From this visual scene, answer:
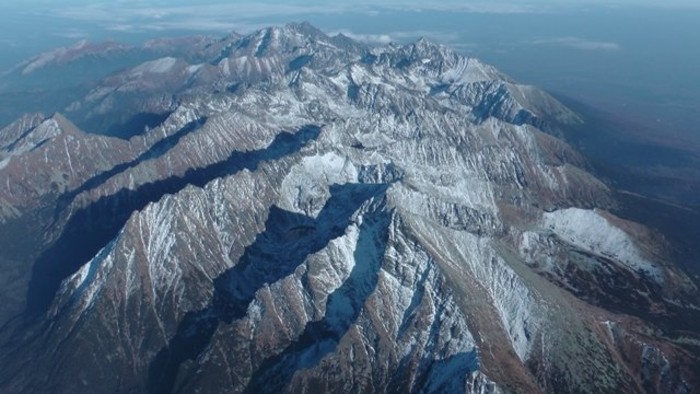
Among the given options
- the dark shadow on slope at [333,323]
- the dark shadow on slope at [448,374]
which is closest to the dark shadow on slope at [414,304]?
the dark shadow on slope at [448,374]

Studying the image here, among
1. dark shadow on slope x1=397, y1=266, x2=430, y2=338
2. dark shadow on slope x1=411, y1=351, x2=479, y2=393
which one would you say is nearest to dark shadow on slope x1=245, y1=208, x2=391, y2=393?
Result: dark shadow on slope x1=397, y1=266, x2=430, y2=338

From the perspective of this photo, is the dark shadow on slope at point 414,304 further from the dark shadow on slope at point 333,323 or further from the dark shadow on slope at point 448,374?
the dark shadow on slope at point 333,323

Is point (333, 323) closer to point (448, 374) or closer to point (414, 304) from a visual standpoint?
point (414, 304)

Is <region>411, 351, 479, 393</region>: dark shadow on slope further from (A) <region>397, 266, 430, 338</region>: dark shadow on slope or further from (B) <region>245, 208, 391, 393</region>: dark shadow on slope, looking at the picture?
(B) <region>245, 208, 391, 393</region>: dark shadow on slope

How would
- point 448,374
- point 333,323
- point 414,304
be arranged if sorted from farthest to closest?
point 333,323
point 414,304
point 448,374

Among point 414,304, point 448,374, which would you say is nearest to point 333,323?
point 414,304

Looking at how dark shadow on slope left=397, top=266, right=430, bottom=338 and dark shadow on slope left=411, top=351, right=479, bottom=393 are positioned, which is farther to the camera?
dark shadow on slope left=397, top=266, right=430, bottom=338

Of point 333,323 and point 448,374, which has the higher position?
point 448,374

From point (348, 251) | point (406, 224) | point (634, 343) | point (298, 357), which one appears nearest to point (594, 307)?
point (634, 343)

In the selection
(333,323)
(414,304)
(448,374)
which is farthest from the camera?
(333,323)

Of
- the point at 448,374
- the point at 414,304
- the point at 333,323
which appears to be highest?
the point at 414,304
